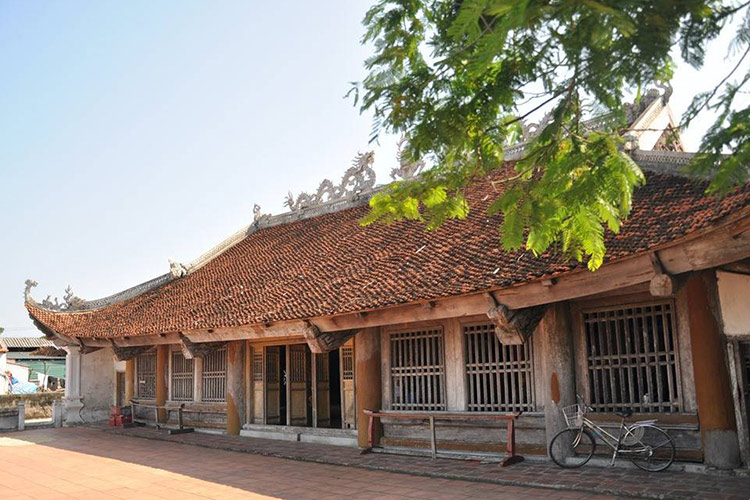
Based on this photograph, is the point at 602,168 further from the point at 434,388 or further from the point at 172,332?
the point at 172,332

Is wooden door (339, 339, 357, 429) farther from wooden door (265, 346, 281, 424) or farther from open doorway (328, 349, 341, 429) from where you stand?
wooden door (265, 346, 281, 424)

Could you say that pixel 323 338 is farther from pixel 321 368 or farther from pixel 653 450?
pixel 653 450

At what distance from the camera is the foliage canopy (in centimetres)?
280

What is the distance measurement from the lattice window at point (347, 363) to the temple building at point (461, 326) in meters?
0.03

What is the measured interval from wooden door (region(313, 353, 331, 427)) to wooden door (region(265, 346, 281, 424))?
2.92 feet

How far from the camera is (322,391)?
12875 mm

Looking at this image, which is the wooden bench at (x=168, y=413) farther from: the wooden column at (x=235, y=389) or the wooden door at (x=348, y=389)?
the wooden door at (x=348, y=389)

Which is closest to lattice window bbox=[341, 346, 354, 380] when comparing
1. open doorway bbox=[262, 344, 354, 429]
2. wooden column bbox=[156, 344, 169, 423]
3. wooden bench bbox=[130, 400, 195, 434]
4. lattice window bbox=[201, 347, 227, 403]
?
open doorway bbox=[262, 344, 354, 429]

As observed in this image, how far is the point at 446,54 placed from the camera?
3590mm

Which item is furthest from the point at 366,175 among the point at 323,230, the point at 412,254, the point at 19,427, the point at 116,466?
the point at 19,427

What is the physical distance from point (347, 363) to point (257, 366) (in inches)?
99.0

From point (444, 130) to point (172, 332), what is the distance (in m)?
10.3

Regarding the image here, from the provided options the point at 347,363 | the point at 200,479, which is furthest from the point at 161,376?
the point at 200,479

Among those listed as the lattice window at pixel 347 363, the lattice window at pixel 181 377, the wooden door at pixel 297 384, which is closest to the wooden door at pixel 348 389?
the lattice window at pixel 347 363
